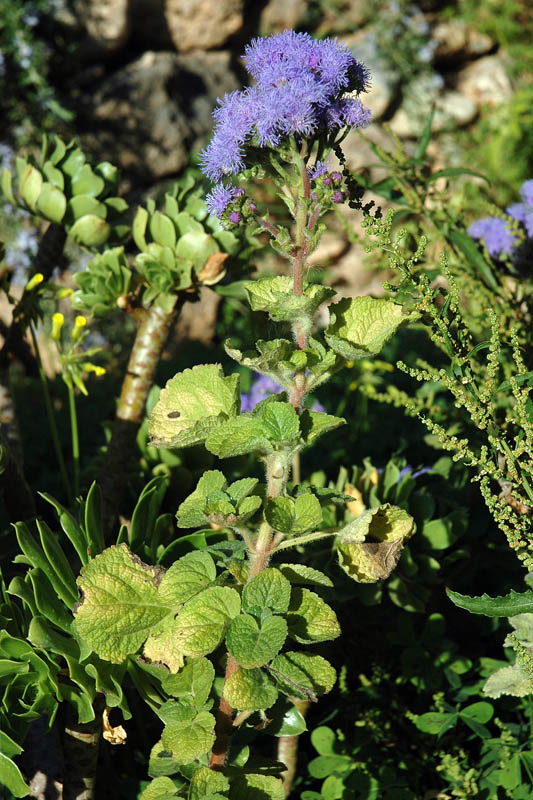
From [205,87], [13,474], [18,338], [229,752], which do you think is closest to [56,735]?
[229,752]

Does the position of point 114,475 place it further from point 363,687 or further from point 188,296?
point 363,687

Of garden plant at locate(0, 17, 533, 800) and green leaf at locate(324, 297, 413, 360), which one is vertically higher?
green leaf at locate(324, 297, 413, 360)

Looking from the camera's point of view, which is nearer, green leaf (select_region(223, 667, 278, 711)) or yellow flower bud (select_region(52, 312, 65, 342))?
green leaf (select_region(223, 667, 278, 711))

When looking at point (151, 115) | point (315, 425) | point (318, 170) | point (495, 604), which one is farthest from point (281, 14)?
point (495, 604)

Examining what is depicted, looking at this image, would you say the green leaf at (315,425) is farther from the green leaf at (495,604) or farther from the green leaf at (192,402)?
the green leaf at (495,604)

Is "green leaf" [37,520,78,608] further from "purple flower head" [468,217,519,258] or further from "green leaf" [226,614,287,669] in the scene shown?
"purple flower head" [468,217,519,258]

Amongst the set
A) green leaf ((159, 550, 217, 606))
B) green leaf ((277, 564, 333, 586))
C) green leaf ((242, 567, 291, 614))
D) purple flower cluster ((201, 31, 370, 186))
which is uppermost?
purple flower cluster ((201, 31, 370, 186))

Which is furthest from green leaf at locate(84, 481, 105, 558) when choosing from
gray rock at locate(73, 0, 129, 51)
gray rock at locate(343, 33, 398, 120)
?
gray rock at locate(343, 33, 398, 120)

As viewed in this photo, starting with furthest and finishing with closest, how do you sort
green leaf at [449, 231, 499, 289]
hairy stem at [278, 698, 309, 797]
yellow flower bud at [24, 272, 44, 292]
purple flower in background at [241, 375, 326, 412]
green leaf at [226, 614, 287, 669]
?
purple flower in background at [241, 375, 326, 412], green leaf at [449, 231, 499, 289], yellow flower bud at [24, 272, 44, 292], hairy stem at [278, 698, 309, 797], green leaf at [226, 614, 287, 669]
